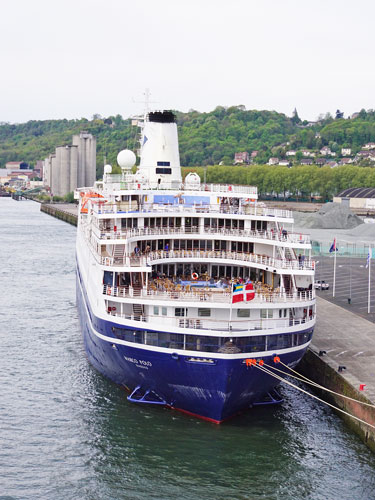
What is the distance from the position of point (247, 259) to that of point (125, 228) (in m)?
6.16

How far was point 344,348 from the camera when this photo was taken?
118 feet

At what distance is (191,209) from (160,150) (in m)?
8.75

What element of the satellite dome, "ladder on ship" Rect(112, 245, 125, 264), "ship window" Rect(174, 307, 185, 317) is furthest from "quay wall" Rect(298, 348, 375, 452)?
the satellite dome

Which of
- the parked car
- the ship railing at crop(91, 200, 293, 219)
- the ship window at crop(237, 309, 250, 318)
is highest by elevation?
the ship railing at crop(91, 200, 293, 219)

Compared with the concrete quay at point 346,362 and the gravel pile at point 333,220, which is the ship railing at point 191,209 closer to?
the concrete quay at point 346,362

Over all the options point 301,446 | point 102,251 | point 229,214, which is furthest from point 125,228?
point 301,446

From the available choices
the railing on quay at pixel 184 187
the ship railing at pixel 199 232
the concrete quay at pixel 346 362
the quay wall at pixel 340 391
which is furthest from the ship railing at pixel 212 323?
the railing on quay at pixel 184 187

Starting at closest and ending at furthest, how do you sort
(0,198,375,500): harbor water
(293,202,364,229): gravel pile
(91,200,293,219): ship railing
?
(0,198,375,500): harbor water
(91,200,293,219): ship railing
(293,202,364,229): gravel pile

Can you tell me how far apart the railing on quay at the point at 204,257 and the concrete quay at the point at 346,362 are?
4.52 m

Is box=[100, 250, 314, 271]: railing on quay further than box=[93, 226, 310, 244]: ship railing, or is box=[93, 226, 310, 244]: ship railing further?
box=[93, 226, 310, 244]: ship railing

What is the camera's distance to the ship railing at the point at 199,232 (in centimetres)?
3434

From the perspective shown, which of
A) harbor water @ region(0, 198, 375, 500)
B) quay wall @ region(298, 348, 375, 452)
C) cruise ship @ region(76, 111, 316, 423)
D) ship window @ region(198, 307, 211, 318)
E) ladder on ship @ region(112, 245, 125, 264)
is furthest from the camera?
ladder on ship @ region(112, 245, 125, 264)

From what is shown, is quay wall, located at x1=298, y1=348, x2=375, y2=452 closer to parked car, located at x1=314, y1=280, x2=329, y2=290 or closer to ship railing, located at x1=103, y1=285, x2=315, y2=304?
ship railing, located at x1=103, y1=285, x2=315, y2=304

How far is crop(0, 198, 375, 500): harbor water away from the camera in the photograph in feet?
82.0
